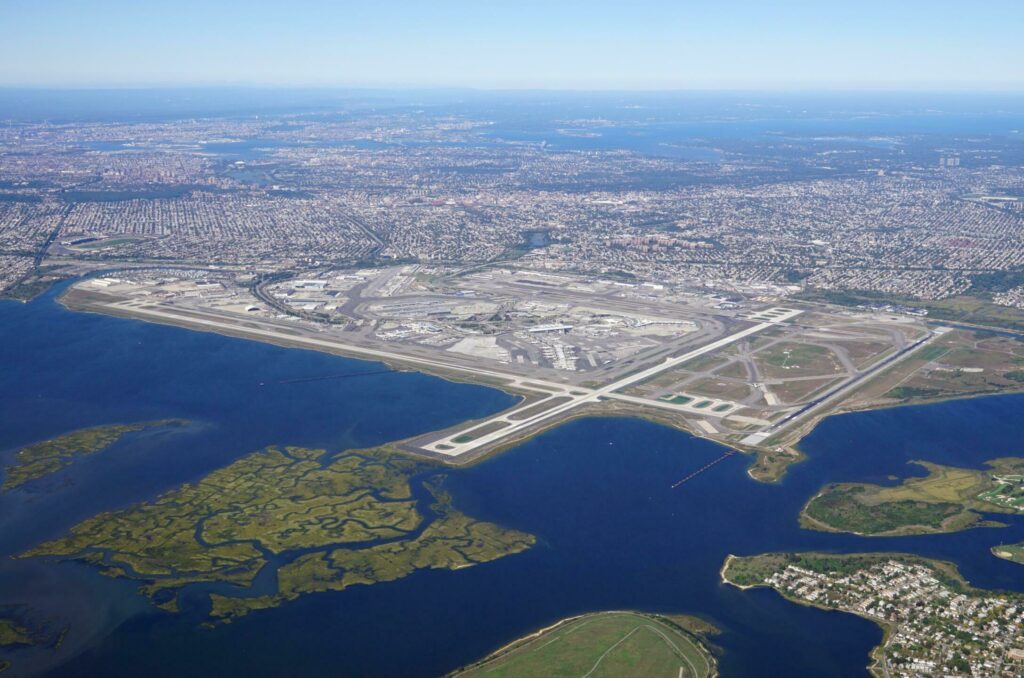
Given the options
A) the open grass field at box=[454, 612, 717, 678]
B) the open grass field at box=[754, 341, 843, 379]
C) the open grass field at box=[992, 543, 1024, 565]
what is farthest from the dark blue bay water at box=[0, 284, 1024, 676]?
the open grass field at box=[754, 341, 843, 379]

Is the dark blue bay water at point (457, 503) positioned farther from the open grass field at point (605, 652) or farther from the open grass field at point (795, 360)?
the open grass field at point (795, 360)

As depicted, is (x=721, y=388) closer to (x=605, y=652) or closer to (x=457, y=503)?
(x=457, y=503)

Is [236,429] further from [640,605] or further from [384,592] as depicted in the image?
[640,605]

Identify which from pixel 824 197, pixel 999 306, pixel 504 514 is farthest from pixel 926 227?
pixel 504 514

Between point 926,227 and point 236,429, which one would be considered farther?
point 926,227

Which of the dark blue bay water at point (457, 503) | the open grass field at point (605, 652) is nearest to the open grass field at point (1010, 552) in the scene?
the dark blue bay water at point (457, 503)

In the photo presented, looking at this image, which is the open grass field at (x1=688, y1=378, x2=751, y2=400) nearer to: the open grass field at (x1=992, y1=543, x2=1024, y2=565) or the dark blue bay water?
the dark blue bay water

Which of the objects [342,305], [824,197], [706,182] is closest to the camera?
[342,305]
